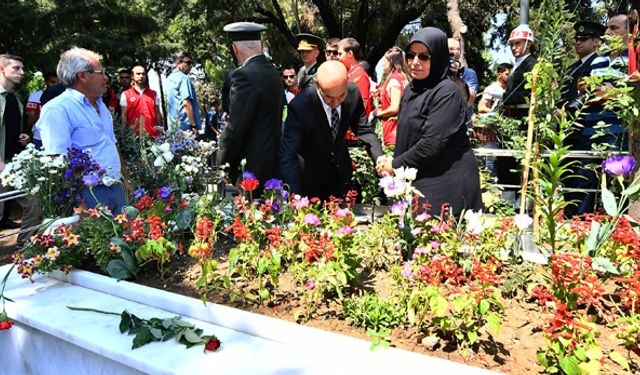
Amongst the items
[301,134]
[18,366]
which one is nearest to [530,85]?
[301,134]

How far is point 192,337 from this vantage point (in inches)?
93.7

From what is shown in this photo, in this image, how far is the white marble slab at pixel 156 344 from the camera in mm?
2104

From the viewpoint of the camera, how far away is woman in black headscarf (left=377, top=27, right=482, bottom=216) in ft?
10.9

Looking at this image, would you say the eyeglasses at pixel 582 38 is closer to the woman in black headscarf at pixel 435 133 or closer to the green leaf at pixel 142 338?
the woman in black headscarf at pixel 435 133

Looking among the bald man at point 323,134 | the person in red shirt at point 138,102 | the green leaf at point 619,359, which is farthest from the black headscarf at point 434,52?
the person in red shirt at point 138,102

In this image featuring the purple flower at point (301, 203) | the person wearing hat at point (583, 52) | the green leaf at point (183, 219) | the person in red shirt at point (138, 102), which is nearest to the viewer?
the purple flower at point (301, 203)

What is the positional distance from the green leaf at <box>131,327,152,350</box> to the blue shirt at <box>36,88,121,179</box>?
1.77 meters

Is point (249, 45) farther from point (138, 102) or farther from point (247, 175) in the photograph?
point (138, 102)

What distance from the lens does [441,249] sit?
277 cm

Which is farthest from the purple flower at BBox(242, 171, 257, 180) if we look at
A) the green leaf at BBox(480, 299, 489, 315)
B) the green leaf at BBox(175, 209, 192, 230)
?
the green leaf at BBox(480, 299, 489, 315)

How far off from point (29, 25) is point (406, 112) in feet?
37.5

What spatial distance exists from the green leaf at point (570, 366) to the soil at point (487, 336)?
18 cm

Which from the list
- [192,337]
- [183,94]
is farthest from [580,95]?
[183,94]

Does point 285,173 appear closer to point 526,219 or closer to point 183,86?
point 526,219
